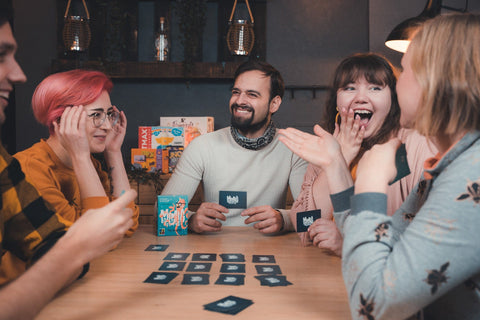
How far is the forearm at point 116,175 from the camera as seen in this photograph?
1816mm

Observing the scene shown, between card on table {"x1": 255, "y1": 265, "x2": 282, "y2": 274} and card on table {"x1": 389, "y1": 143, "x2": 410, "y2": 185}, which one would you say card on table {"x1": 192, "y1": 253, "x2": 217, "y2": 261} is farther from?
card on table {"x1": 389, "y1": 143, "x2": 410, "y2": 185}

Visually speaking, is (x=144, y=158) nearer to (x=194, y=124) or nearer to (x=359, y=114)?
(x=194, y=124)

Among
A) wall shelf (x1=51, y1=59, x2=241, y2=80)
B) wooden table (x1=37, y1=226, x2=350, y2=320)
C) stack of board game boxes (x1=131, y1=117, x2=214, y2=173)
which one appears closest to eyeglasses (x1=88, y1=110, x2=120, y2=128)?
wooden table (x1=37, y1=226, x2=350, y2=320)

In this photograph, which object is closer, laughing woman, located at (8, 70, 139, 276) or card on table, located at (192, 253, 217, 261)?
card on table, located at (192, 253, 217, 261)

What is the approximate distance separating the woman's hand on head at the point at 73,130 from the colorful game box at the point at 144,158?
1.75m

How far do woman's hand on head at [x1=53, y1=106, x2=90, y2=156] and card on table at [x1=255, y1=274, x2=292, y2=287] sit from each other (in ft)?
2.90

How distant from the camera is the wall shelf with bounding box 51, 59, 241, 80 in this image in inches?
140

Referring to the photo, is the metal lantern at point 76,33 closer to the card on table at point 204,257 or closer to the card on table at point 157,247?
the card on table at point 157,247

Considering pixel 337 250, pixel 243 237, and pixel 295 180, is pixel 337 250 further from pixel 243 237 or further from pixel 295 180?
pixel 295 180

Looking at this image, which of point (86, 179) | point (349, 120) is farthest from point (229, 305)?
point (349, 120)

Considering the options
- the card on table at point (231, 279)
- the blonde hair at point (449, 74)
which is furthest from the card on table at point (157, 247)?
the blonde hair at point (449, 74)

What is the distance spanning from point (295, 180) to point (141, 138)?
1.65m

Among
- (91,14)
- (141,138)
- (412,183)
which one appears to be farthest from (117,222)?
(91,14)

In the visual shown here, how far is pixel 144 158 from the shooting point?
3.36 m
